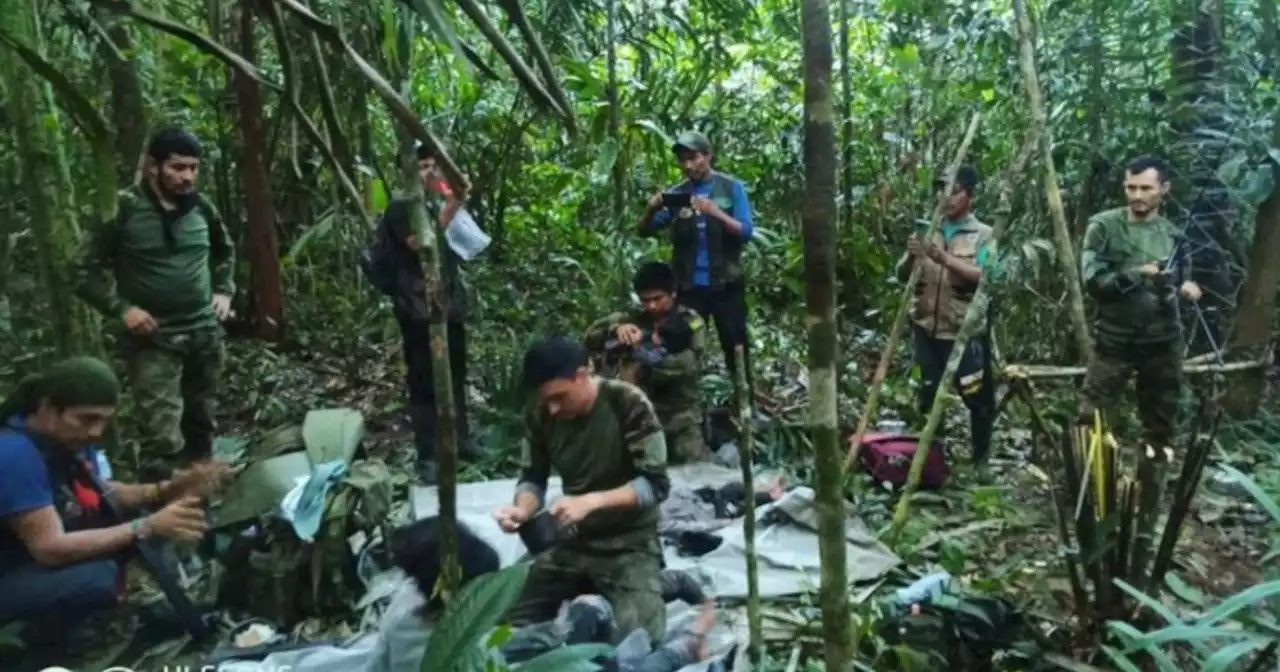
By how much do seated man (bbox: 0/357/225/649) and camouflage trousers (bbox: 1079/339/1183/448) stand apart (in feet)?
12.6

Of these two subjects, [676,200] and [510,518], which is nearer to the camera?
[510,518]

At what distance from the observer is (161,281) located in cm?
459

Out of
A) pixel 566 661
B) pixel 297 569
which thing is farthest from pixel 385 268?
pixel 566 661

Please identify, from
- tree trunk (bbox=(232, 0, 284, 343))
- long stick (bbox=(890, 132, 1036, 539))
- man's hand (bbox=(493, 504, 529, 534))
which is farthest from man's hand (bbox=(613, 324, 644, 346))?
tree trunk (bbox=(232, 0, 284, 343))

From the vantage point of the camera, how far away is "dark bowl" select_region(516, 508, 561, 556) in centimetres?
357

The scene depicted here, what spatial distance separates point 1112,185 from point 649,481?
163 inches

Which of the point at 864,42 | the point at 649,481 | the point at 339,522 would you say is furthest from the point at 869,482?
the point at 864,42

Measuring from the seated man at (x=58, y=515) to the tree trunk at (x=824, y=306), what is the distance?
1853 mm

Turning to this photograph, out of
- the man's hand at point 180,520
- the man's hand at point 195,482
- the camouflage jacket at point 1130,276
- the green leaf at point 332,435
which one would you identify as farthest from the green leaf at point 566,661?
the camouflage jacket at point 1130,276

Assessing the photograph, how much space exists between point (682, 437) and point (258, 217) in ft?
11.2

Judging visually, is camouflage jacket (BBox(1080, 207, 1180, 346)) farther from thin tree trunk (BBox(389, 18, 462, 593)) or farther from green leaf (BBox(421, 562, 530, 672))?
thin tree trunk (BBox(389, 18, 462, 593))

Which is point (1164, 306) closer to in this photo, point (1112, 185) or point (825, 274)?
point (1112, 185)

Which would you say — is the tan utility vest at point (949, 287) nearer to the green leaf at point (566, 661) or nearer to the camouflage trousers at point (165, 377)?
the camouflage trousers at point (165, 377)

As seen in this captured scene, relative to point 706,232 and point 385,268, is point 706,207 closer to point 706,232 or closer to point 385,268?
point 706,232
